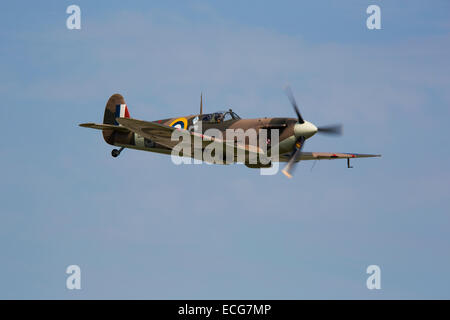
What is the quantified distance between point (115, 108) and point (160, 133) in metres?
6.55

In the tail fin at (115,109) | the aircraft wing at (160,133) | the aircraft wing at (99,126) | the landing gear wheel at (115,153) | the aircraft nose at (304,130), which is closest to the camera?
the aircraft wing at (160,133)

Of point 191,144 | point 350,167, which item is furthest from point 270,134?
point 350,167

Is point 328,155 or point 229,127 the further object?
point 328,155

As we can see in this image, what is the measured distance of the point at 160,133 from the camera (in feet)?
79.9

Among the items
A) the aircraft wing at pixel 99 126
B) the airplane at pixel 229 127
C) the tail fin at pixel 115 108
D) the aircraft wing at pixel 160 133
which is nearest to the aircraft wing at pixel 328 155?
the airplane at pixel 229 127

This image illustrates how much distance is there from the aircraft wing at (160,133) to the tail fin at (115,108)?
16.6ft

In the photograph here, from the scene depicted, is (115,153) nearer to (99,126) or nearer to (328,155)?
(99,126)

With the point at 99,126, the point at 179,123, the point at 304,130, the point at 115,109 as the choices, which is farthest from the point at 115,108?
the point at 304,130

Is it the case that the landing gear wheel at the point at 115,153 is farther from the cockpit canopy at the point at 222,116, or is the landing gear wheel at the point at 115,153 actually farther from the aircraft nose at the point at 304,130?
the aircraft nose at the point at 304,130

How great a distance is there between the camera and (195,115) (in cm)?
2680

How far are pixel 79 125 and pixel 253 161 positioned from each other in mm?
6495

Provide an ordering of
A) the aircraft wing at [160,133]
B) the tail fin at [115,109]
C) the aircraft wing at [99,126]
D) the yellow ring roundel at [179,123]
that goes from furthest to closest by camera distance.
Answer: the tail fin at [115,109] < the yellow ring roundel at [179,123] < the aircraft wing at [99,126] < the aircraft wing at [160,133]

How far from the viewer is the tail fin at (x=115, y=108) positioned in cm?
3016

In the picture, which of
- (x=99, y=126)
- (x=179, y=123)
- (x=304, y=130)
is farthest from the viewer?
(x=179, y=123)
